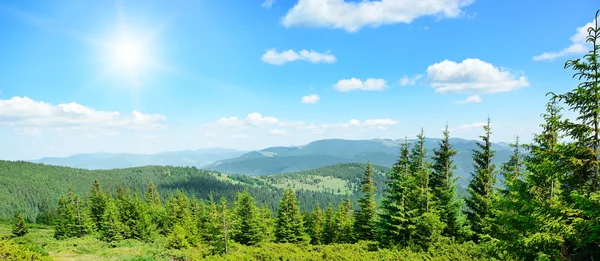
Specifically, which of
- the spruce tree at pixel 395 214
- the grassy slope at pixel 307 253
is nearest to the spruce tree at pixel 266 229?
the grassy slope at pixel 307 253

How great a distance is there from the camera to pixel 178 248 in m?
39.8

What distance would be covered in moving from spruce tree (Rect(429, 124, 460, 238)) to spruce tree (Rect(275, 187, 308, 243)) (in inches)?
846

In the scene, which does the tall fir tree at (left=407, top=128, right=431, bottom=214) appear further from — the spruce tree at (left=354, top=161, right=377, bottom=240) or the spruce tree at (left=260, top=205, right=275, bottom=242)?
the spruce tree at (left=260, top=205, right=275, bottom=242)

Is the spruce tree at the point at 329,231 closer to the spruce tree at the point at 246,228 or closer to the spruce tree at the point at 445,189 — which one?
the spruce tree at the point at 246,228

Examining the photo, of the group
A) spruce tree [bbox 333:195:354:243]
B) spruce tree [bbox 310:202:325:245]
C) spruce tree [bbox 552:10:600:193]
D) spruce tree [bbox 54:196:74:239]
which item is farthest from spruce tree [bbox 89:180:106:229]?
spruce tree [bbox 552:10:600:193]

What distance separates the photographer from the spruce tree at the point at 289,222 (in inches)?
1735

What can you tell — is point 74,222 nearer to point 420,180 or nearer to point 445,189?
point 420,180

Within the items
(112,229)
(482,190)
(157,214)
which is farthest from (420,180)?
(157,214)

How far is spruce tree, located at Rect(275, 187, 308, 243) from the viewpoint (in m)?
44.1

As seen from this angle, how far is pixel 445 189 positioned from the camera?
28156mm

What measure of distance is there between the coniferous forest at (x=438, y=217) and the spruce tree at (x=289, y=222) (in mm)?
150

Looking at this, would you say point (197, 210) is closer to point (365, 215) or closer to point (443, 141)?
point (365, 215)

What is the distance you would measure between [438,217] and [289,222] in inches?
996

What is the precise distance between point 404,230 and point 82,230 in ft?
201
